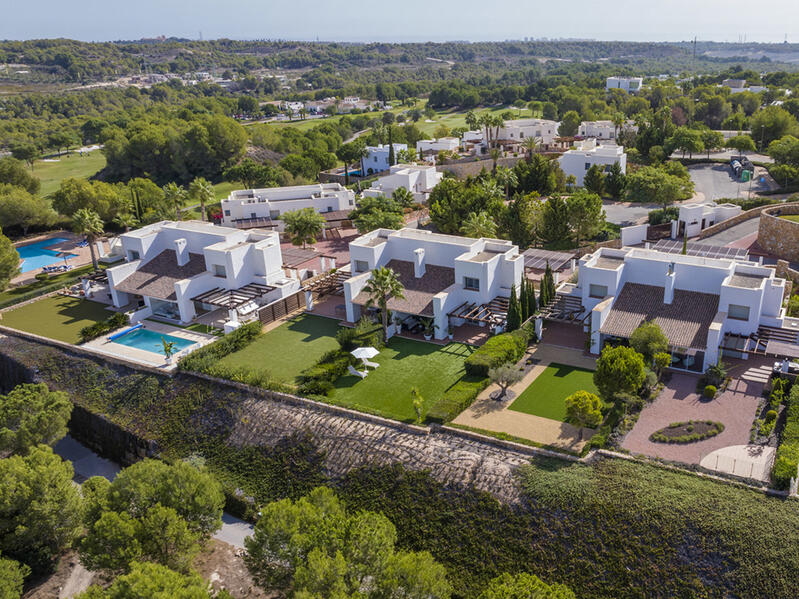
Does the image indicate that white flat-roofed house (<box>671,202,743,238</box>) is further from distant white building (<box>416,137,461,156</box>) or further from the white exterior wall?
distant white building (<box>416,137,461,156</box>)

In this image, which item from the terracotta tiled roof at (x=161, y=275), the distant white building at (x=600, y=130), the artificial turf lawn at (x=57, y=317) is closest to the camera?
the artificial turf lawn at (x=57, y=317)

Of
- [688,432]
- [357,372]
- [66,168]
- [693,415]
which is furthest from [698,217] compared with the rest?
[66,168]

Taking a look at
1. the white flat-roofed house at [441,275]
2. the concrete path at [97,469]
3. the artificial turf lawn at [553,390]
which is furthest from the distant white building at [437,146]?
the concrete path at [97,469]

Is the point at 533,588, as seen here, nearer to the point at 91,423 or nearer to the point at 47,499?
the point at 47,499

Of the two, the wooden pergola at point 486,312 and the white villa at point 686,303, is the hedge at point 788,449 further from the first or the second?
the wooden pergola at point 486,312

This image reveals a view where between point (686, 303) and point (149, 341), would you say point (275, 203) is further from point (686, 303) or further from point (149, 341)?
point (686, 303)

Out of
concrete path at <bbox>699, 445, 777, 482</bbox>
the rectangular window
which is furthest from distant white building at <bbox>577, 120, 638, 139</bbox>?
concrete path at <bbox>699, 445, 777, 482</bbox>

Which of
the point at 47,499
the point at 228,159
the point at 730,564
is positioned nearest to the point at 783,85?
the point at 228,159
